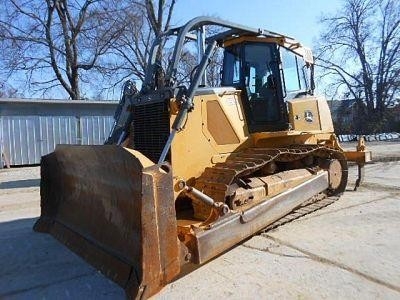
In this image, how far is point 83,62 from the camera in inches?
1105

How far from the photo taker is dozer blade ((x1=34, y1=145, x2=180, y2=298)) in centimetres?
354

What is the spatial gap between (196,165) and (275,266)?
154cm

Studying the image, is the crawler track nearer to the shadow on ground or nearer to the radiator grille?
the radiator grille

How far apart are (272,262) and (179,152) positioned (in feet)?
5.41

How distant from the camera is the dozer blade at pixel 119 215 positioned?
11.6 feet

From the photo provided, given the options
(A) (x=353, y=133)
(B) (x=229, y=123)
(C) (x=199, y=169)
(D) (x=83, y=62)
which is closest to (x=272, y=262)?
(C) (x=199, y=169)

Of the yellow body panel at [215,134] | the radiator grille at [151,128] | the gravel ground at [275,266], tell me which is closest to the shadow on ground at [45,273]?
the gravel ground at [275,266]

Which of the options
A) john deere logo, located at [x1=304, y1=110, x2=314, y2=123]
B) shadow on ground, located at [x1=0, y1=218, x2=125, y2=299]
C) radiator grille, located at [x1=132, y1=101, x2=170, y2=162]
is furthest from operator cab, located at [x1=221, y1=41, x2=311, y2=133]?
shadow on ground, located at [x1=0, y1=218, x2=125, y2=299]

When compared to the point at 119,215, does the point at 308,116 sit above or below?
above

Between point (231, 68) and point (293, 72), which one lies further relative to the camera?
point (293, 72)

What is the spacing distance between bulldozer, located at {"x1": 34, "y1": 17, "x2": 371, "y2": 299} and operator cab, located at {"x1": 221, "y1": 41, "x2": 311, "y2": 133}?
0.02 m

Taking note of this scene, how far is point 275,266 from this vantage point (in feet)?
14.8

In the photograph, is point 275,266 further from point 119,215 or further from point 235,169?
point 119,215

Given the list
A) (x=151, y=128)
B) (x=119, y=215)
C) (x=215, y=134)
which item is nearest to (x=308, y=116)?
(x=215, y=134)
